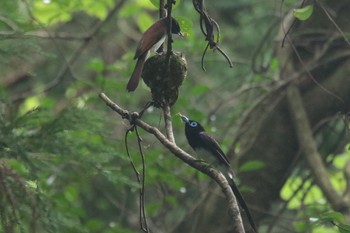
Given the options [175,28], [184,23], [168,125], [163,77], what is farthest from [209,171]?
[175,28]

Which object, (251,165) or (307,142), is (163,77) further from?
(307,142)

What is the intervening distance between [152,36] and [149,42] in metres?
0.09

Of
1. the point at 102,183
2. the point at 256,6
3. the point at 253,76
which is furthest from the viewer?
the point at 256,6

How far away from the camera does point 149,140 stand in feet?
27.9

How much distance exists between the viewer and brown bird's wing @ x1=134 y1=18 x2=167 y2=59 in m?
4.02

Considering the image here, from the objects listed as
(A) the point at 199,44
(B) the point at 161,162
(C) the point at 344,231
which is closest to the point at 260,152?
(B) the point at 161,162

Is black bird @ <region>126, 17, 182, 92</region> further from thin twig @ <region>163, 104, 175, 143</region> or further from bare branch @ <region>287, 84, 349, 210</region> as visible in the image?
bare branch @ <region>287, 84, 349, 210</region>

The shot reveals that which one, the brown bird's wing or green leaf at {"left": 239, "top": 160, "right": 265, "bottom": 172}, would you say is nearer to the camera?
the brown bird's wing

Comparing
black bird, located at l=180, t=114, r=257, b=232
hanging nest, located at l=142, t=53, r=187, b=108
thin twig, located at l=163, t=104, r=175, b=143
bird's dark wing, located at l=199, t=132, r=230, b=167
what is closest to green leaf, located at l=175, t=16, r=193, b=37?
hanging nest, located at l=142, t=53, r=187, b=108

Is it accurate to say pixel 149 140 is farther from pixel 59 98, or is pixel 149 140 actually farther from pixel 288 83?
pixel 288 83

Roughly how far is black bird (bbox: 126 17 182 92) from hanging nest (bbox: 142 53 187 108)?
27cm

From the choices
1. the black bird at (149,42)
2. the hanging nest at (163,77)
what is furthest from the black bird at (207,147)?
the hanging nest at (163,77)

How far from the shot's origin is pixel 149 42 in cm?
418

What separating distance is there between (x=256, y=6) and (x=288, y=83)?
3.41 metres
